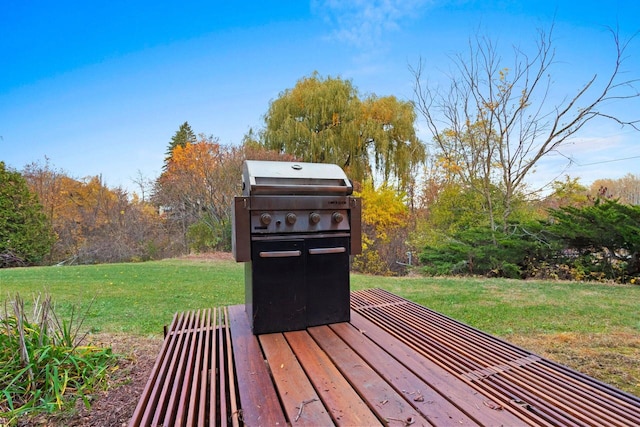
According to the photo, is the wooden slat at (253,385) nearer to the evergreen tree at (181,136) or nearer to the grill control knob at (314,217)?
the grill control knob at (314,217)

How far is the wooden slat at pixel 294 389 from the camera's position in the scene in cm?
102

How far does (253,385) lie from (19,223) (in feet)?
39.8

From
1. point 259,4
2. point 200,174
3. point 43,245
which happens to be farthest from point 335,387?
point 43,245

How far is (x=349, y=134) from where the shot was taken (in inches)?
470

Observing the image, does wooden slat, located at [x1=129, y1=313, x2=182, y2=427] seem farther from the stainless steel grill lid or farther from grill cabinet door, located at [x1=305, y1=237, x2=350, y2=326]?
the stainless steel grill lid

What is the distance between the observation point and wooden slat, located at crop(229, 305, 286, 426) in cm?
102

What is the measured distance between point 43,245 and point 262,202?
11.9 m

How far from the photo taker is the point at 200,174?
11.8 metres

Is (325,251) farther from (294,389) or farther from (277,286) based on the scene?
(294,389)

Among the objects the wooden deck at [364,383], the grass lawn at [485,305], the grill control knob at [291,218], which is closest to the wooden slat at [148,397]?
the wooden deck at [364,383]

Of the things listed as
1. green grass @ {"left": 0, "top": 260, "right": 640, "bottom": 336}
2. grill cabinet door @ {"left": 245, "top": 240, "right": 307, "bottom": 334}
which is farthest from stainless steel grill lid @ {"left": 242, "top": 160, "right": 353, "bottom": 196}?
green grass @ {"left": 0, "top": 260, "right": 640, "bottom": 336}

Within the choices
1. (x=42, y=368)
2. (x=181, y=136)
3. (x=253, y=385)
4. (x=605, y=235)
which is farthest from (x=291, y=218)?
(x=181, y=136)

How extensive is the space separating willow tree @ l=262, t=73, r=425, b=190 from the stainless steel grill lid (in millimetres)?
9951

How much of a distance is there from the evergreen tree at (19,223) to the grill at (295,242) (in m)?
10.8
